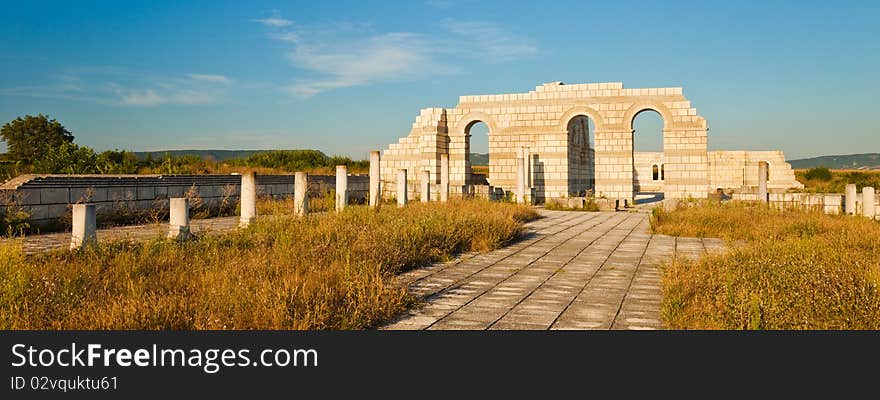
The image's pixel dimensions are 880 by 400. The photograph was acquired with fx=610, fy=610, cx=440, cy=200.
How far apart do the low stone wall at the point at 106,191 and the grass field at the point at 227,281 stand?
10.7 ft

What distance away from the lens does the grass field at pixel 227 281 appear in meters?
4.21

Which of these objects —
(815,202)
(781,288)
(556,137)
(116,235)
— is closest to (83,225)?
(116,235)

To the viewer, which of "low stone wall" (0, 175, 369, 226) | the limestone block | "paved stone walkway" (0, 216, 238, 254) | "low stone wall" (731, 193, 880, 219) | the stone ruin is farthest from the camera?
the stone ruin

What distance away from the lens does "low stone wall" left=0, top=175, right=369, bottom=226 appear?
1053 centimetres

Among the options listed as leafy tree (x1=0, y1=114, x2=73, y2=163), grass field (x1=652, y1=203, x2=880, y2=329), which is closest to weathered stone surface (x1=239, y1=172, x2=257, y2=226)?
grass field (x1=652, y1=203, x2=880, y2=329)

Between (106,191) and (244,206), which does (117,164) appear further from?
(244,206)

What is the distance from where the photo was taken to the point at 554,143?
24.9m

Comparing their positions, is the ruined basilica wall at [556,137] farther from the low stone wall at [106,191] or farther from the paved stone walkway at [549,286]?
the paved stone walkway at [549,286]

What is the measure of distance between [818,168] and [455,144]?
105ft

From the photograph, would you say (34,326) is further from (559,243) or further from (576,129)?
(576,129)

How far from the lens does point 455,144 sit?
26.1 meters

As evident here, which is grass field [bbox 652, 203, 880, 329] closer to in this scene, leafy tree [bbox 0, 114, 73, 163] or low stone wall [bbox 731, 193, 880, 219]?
low stone wall [bbox 731, 193, 880, 219]

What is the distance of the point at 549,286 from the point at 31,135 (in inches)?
1655

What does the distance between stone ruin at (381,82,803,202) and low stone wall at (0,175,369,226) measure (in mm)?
7973
